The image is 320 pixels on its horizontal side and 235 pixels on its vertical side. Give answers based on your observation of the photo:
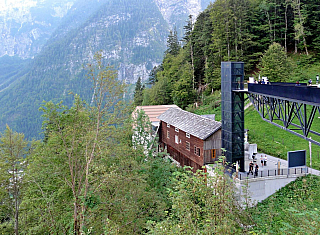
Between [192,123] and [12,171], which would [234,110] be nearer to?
[192,123]

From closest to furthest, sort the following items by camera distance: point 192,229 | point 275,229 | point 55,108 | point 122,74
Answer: point 192,229 → point 275,229 → point 55,108 → point 122,74

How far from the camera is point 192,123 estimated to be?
26484mm

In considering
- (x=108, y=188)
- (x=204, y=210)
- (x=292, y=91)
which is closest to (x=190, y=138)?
(x=292, y=91)

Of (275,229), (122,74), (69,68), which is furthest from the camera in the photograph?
(122,74)

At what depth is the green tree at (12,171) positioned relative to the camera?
589 inches

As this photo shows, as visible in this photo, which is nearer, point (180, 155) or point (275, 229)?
point (275, 229)

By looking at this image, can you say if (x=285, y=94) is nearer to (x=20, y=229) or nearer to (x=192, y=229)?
(x=192, y=229)

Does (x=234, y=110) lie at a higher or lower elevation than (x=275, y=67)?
lower

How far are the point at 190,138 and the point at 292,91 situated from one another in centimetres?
1286

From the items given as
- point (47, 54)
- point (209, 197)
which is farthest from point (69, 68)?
point (209, 197)

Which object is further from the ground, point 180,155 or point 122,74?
point 122,74

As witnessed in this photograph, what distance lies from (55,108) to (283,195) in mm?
17476

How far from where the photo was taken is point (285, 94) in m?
14.9

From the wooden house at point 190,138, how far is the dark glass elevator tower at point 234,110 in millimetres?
2588
